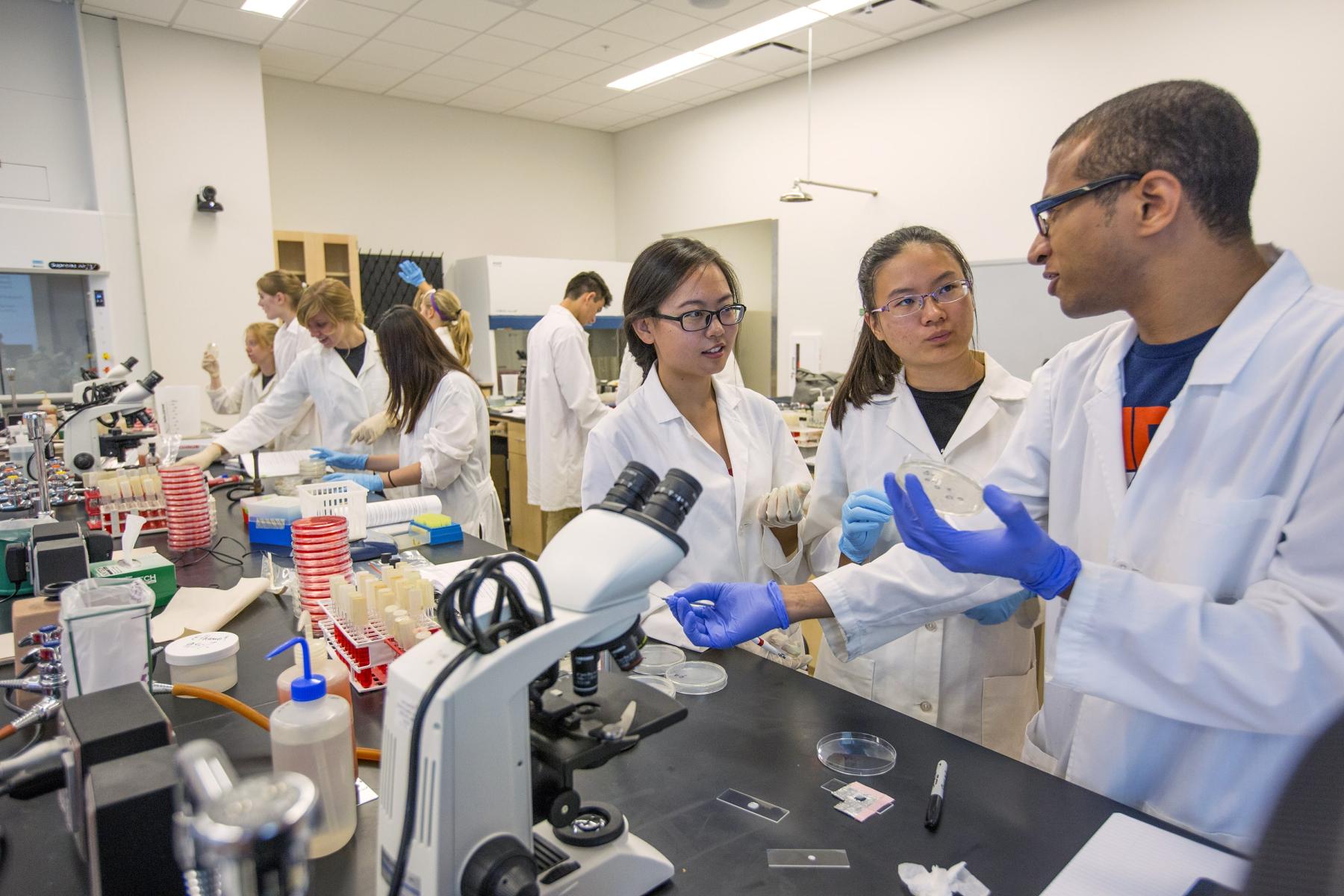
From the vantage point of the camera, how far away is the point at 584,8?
4.57m

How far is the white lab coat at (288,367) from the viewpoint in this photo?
3975mm

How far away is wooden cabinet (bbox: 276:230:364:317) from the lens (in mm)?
5770

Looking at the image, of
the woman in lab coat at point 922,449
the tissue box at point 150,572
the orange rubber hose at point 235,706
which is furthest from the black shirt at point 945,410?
the tissue box at point 150,572

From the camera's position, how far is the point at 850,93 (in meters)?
5.66

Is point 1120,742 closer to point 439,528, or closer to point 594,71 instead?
point 439,528

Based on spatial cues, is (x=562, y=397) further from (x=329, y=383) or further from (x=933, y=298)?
(x=933, y=298)

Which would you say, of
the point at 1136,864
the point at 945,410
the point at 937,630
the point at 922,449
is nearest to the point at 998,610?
the point at 937,630

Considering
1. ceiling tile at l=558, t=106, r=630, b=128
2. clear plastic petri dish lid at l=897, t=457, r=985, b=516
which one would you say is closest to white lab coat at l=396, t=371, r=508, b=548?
clear plastic petri dish lid at l=897, t=457, r=985, b=516

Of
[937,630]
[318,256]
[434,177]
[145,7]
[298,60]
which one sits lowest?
[937,630]

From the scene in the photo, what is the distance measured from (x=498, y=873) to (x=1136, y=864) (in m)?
0.67

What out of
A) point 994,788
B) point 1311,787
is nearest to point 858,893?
point 994,788

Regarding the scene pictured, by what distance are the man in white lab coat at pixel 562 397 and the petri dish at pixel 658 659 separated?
2605 millimetres

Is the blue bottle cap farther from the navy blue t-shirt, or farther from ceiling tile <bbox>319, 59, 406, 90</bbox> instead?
ceiling tile <bbox>319, 59, 406, 90</bbox>

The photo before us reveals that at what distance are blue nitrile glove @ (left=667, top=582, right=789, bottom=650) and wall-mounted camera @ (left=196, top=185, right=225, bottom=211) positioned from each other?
4.95m
